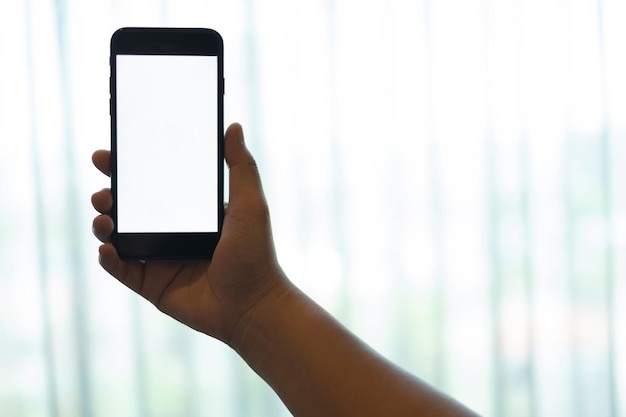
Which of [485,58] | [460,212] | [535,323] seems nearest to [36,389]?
[460,212]

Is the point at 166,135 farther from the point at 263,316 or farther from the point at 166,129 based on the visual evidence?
the point at 263,316

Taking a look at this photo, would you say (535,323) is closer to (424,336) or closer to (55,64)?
(424,336)

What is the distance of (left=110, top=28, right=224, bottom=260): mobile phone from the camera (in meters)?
0.73

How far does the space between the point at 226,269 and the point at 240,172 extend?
0.35ft

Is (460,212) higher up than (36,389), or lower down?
higher up

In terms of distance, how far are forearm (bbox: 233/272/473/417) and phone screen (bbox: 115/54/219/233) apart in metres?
0.16

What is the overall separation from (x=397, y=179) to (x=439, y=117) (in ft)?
0.53

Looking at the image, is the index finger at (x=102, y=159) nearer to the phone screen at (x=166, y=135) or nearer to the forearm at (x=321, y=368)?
the phone screen at (x=166, y=135)

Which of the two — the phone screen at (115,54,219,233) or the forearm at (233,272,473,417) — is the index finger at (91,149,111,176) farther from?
the forearm at (233,272,473,417)

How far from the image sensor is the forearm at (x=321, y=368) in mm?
551

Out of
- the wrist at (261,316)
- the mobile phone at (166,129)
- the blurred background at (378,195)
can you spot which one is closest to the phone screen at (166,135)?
the mobile phone at (166,129)

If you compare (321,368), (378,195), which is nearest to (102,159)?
(321,368)

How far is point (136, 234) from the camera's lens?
0.72m

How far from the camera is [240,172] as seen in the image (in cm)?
70
